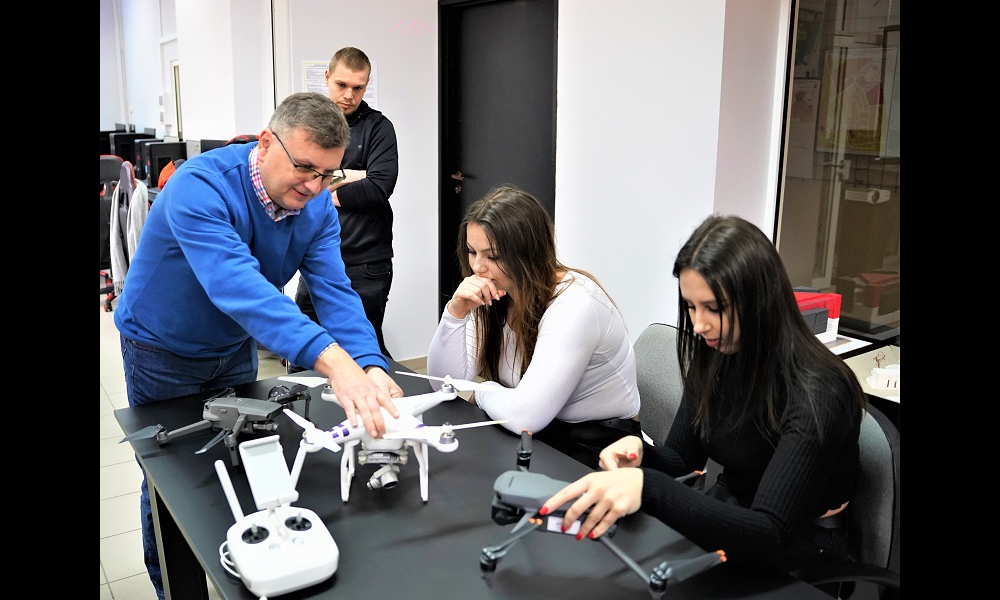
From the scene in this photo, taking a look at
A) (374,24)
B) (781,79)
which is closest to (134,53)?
(374,24)

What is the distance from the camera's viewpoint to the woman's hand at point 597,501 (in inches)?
45.8

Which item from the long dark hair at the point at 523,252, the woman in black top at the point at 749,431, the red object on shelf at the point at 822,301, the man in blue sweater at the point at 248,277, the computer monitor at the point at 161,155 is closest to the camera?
the woman in black top at the point at 749,431

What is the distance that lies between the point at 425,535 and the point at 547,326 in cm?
70

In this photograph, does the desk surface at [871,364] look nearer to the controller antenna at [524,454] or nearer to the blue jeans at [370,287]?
the controller antenna at [524,454]

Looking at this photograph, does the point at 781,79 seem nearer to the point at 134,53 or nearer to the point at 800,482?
the point at 800,482

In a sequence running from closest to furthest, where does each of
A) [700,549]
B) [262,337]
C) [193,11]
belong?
[700,549]
[262,337]
[193,11]

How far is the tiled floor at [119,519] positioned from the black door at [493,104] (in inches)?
76.6

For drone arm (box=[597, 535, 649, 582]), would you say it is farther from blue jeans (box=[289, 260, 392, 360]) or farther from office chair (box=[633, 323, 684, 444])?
blue jeans (box=[289, 260, 392, 360])

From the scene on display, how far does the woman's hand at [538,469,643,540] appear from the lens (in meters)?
1.16

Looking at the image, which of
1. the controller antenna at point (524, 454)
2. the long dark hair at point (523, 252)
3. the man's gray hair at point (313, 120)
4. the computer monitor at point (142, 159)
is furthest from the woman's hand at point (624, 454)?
the computer monitor at point (142, 159)

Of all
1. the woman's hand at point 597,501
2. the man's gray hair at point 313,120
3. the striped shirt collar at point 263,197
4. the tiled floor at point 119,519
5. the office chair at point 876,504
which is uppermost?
the man's gray hair at point 313,120

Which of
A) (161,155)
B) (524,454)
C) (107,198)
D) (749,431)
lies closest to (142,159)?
(107,198)
